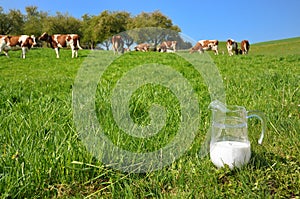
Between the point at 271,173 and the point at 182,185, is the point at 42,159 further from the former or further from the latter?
the point at 271,173

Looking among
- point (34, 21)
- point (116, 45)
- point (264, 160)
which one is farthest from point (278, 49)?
point (34, 21)

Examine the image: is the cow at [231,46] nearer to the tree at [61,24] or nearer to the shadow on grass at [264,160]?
the shadow on grass at [264,160]

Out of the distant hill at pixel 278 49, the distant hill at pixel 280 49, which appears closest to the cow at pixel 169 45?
the distant hill at pixel 278 49

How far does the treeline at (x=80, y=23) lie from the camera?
41625 mm

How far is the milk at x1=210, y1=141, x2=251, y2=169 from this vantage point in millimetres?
1875

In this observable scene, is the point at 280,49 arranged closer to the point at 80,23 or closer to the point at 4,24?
the point at 80,23

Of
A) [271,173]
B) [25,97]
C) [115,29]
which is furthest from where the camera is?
[115,29]

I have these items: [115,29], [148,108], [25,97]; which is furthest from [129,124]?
[115,29]

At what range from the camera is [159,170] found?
1950 mm

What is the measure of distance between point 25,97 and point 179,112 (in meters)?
2.38

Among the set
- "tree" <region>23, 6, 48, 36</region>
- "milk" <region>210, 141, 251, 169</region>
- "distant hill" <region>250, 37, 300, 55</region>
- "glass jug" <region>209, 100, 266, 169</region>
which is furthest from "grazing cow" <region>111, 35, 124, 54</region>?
"tree" <region>23, 6, 48, 36</region>

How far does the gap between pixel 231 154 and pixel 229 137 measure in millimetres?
206

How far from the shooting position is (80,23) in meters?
52.7

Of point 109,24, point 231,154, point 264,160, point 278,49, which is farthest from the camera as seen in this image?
point 109,24
